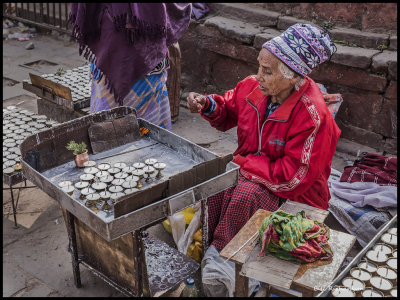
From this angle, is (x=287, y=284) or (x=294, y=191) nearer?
(x=287, y=284)

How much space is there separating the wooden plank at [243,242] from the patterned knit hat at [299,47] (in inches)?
38.5

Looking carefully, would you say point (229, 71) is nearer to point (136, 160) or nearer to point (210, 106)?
point (210, 106)

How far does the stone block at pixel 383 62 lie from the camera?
193 inches

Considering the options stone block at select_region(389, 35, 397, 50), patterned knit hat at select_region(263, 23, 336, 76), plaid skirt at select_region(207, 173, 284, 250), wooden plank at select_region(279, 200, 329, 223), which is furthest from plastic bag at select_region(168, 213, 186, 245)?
stone block at select_region(389, 35, 397, 50)

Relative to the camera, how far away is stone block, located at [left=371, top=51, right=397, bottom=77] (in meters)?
4.91

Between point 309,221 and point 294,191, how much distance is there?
611 millimetres

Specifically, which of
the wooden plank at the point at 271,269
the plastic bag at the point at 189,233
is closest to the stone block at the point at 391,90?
the plastic bag at the point at 189,233

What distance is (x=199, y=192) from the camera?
9.31ft

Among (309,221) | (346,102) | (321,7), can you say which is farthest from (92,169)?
(321,7)

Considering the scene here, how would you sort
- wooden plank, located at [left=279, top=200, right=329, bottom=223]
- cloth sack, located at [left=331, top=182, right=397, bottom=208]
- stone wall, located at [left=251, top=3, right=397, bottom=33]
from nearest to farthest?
wooden plank, located at [left=279, top=200, right=329, bottom=223] → cloth sack, located at [left=331, top=182, right=397, bottom=208] → stone wall, located at [left=251, top=3, right=397, bottom=33]

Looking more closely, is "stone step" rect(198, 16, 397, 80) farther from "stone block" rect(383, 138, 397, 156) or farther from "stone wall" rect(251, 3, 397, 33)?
"stone block" rect(383, 138, 397, 156)

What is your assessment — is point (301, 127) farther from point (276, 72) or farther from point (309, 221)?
point (309, 221)

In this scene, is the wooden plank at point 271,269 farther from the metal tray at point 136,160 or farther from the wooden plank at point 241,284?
the metal tray at point 136,160

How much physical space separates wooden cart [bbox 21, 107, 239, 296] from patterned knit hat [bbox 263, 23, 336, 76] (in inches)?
30.9
